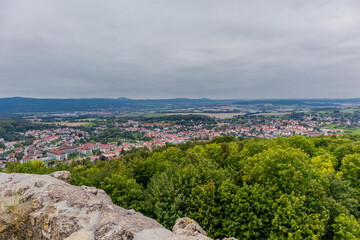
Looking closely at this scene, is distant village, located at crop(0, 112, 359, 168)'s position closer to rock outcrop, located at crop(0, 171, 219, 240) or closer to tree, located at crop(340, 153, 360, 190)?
tree, located at crop(340, 153, 360, 190)

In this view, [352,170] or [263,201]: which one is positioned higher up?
[263,201]

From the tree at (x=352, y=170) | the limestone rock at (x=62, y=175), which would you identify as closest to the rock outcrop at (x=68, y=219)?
the limestone rock at (x=62, y=175)

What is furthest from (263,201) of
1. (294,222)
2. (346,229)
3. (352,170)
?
(352,170)

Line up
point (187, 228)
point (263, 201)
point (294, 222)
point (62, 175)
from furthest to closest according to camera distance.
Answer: point (62, 175) < point (263, 201) < point (294, 222) < point (187, 228)

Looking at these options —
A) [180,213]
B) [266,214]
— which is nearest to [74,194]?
[180,213]

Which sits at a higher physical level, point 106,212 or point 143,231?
point 106,212

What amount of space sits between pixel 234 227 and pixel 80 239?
Result: 10.8 m

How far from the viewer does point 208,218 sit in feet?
47.9

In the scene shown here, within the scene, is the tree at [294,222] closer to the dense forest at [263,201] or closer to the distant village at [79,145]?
the dense forest at [263,201]

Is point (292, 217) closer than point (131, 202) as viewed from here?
Yes

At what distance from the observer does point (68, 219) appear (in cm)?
1018

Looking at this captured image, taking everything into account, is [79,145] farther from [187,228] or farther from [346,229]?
[346,229]

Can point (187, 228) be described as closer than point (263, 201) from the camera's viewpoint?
Yes

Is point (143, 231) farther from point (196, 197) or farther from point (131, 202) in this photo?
point (131, 202)
